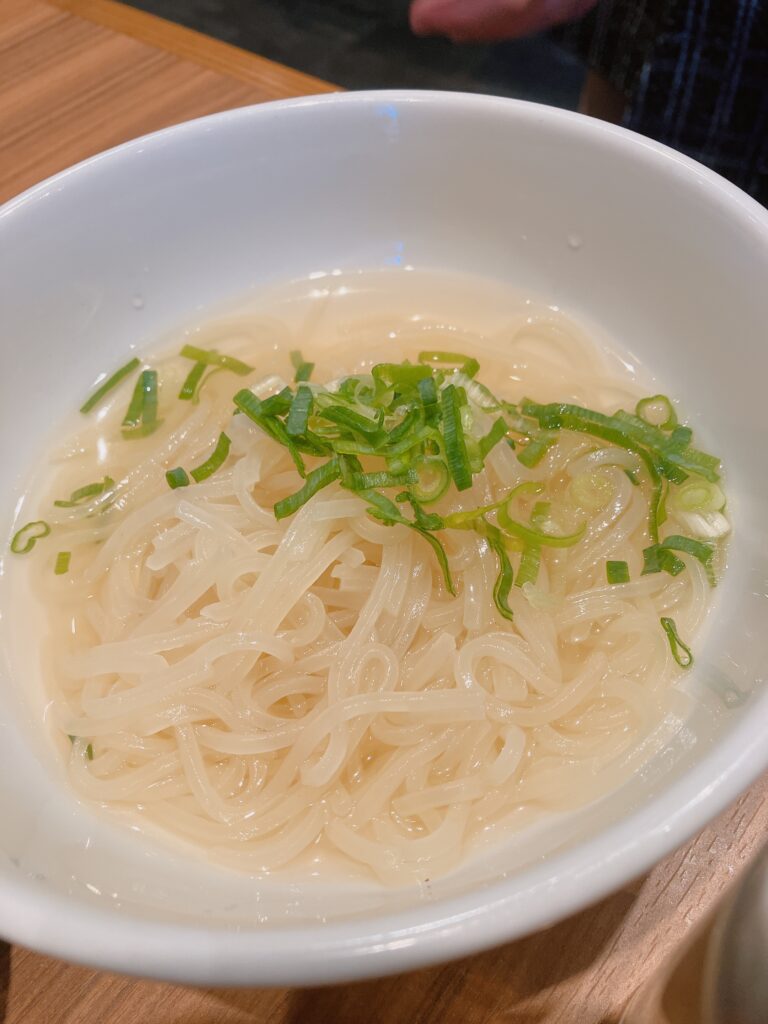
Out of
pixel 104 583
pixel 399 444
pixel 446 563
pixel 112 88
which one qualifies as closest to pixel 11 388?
pixel 104 583

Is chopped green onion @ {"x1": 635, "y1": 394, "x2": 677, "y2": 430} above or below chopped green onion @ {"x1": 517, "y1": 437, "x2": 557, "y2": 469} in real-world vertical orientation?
above

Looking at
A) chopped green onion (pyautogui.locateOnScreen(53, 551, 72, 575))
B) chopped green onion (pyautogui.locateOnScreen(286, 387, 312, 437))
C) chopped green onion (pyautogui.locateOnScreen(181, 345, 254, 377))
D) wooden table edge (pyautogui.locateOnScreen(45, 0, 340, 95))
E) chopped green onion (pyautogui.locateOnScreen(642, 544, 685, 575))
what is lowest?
chopped green onion (pyautogui.locateOnScreen(53, 551, 72, 575))

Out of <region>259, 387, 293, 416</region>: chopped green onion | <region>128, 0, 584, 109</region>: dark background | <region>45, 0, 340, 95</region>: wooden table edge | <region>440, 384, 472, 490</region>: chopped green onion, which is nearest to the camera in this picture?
<region>440, 384, 472, 490</region>: chopped green onion

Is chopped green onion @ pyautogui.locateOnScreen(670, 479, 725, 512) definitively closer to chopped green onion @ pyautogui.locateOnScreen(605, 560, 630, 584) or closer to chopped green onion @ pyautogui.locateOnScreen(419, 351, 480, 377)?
chopped green onion @ pyautogui.locateOnScreen(605, 560, 630, 584)

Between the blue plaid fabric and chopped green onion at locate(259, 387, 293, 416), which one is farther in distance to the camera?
the blue plaid fabric

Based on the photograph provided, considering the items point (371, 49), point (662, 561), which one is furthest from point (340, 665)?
point (371, 49)

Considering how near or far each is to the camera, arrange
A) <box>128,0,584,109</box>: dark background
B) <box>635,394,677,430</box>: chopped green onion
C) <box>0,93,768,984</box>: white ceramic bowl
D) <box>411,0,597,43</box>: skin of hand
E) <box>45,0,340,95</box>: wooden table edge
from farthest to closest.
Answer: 1. <box>128,0,584,109</box>: dark background
2. <box>411,0,597,43</box>: skin of hand
3. <box>45,0,340,95</box>: wooden table edge
4. <box>635,394,677,430</box>: chopped green onion
5. <box>0,93,768,984</box>: white ceramic bowl

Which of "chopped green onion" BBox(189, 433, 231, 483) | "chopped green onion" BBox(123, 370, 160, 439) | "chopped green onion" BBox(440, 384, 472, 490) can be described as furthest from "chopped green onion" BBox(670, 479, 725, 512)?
"chopped green onion" BBox(123, 370, 160, 439)

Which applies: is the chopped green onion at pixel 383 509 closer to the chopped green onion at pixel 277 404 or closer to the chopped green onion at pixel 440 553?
the chopped green onion at pixel 440 553
